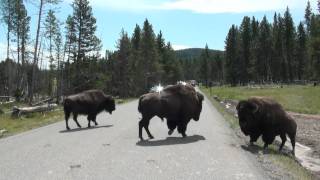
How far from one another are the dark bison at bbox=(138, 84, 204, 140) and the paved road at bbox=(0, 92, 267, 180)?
21.7 inches

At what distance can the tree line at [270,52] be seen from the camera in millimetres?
123250

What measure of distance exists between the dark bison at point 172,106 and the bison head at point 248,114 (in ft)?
8.40

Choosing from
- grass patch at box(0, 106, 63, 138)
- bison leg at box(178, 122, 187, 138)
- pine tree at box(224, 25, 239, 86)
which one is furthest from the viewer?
pine tree at box(224, 25, 239, 86)

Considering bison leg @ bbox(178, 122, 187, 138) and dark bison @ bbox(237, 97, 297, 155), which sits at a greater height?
dark bison @ bbox(237, 97, 297, 155)

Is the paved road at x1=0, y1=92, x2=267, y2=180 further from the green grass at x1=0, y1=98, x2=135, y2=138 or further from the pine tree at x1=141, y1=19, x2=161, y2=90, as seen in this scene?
the pine tree at x1=141, y1=19, x2=161, y2=90

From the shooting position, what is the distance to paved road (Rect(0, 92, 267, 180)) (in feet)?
34.2

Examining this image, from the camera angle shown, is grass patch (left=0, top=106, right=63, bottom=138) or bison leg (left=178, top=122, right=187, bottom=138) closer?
bison leg (left=178, top=122, right=187, bottom=138)

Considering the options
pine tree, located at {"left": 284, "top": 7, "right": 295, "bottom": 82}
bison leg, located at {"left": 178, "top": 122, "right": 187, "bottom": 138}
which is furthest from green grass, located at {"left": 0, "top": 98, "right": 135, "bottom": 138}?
pine tree, located at {"left": 284, "top": 7, "right": 295, "bottom": 82}

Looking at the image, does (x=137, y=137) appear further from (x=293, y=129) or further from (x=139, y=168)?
(x=139, y=168)

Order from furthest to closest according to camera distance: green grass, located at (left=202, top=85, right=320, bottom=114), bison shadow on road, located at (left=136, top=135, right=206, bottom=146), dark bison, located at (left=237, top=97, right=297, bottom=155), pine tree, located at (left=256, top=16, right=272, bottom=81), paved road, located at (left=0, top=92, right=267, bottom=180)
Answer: pine tree, located at (left=256, top=16, right=272, bottom=81) < green grass, located at (left=202, top=85, right=320, bottom=114) < bison shadow on road, located at (left=136, top=135, right=206, bottom=146) < dark bison, located at (left=237, top=97, right=297, bottom=155) < paved road, located at (left=0, top=92, right=267, bottom=180)

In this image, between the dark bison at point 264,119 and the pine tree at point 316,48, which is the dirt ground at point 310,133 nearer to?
the dark bison at point 264,119

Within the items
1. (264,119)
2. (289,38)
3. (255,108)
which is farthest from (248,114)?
(289,38)

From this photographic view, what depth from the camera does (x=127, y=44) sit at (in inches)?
3241

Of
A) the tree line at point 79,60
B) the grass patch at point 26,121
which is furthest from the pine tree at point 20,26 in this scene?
the grass patch at point 26,121
